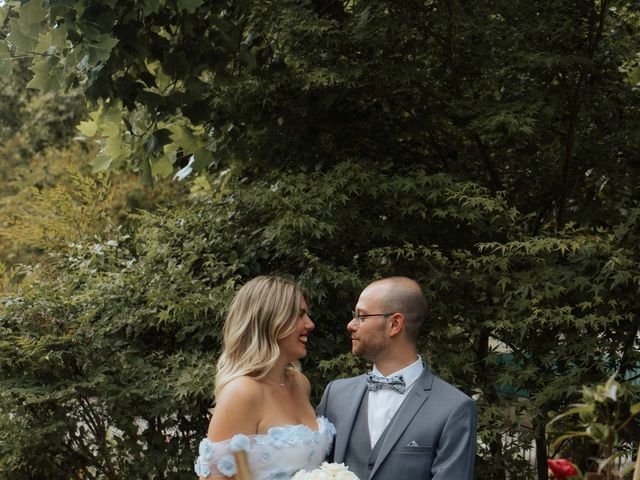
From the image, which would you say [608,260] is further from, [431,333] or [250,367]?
[250,367]

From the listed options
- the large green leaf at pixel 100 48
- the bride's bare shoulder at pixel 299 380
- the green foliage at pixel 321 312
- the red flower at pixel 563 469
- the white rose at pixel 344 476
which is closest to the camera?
the red flower at pixel 563 469

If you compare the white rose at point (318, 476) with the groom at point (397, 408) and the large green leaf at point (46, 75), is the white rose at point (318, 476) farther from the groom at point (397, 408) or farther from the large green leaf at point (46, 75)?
the large green leaf at point (46, 75)

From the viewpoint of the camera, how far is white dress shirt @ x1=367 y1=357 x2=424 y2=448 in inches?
134

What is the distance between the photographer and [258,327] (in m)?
3.45

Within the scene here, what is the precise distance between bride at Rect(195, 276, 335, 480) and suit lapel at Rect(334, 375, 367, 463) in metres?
0.08

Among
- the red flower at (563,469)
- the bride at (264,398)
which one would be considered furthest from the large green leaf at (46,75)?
the red flower at (563,469)

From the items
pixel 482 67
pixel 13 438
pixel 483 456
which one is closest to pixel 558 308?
pixel 483 456

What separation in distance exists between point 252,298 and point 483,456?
7.96ft

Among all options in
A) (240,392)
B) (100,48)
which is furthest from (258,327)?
(100,48)

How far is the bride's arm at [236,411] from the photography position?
10.8 ft

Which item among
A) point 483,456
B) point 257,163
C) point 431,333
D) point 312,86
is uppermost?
point 312,86

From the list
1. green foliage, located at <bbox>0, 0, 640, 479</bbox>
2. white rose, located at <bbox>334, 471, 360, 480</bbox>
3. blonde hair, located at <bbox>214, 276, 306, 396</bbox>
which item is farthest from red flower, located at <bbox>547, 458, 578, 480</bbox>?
green foliage, located at <bbox>0, 0, 640, 479</bbox>

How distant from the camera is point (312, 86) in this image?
6023 mm

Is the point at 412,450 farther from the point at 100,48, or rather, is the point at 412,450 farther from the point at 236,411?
the point at 100,48
